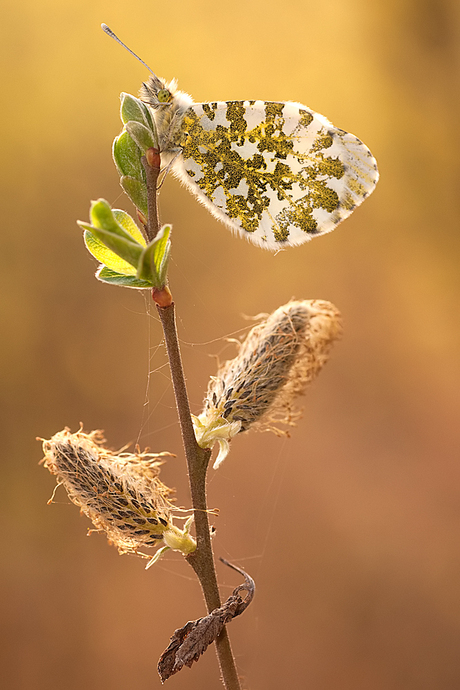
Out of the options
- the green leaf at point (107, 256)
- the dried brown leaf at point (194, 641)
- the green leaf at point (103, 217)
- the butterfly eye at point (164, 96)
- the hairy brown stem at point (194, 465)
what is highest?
the butterfly eye at point (164, 96)

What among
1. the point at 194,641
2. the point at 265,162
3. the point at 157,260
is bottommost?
the point at 194,641

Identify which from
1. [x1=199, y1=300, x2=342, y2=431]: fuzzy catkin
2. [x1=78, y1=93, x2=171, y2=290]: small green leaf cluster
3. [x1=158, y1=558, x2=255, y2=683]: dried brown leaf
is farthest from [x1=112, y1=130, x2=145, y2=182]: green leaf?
[x1=158, y1=558, x2=255, y2=683]: dried brown leaf

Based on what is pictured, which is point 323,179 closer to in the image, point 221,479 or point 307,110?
point 307,110

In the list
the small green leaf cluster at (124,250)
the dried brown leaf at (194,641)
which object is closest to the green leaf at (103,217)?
the small green leaf cluster at (124,250)

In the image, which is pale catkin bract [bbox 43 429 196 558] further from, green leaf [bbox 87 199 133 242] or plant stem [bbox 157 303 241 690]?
green leaf [bbox 87 199 133 242]

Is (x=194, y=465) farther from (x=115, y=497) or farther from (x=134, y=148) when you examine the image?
(x=134, y=148)

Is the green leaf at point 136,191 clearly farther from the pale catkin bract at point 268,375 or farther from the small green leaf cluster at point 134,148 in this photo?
the pale catkin bract at point 268,375

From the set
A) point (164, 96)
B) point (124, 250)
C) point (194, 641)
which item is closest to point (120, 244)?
point (124, 250)
